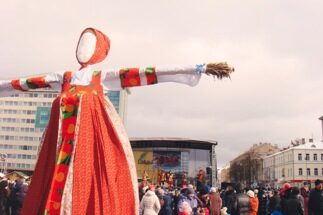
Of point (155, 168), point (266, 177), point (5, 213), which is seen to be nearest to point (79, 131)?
point (5, 213)

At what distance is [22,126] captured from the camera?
9162 centimetres

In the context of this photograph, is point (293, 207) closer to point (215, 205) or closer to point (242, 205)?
point (242, 205)

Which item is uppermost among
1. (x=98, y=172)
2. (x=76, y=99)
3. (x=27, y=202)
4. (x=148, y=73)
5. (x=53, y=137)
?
(x=148, y=73)

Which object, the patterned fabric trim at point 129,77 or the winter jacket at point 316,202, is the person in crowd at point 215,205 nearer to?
the winter jacket at point 316,202

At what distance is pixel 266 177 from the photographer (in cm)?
12275

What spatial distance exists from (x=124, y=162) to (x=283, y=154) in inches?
4251

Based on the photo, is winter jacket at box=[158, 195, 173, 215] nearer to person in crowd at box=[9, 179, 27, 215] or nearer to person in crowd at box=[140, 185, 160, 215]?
person in crowd at box=[140, 185, 160, 215]

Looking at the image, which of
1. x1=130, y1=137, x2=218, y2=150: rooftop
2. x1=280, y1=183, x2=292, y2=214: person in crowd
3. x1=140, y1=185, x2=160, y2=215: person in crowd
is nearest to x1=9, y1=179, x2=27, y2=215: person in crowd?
x1=140, y1=185, x2=160, y2=215: person in crowd

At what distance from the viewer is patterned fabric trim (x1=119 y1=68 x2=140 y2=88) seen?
462 cm

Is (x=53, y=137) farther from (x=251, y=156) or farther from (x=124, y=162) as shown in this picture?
(x=251, y=156)

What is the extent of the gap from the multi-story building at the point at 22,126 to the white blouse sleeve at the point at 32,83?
84.0 metres

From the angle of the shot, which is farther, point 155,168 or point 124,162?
point 155,168

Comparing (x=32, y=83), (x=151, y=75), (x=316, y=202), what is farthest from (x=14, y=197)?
(x=151, y=75)

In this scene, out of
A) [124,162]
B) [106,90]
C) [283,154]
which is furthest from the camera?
[283,154]
